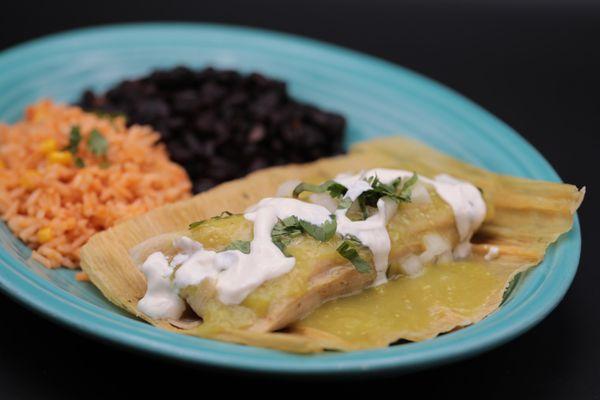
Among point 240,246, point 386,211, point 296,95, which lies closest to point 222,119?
point 296,95

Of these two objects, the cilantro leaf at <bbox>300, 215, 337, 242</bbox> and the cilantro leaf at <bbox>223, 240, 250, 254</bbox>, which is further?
the cilantro leaf at <bbox>300, 215, 337, 242</bbox>

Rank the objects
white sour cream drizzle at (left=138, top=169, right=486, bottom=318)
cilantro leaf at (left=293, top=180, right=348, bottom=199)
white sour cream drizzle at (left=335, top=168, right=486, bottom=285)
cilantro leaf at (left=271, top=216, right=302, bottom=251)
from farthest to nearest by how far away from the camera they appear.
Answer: cilantro leaf at (left=293, top=180, right=348, bottom=199)
white sour cream drizzle at (left=335, top=168, right=486, bottom=285)
cilantro leaf at (left=271, top=216, right=302, bottom=251)
white sour cream drizzle at (left=138, top=169, right=486, bottom=318)

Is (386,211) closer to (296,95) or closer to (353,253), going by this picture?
(353,253)

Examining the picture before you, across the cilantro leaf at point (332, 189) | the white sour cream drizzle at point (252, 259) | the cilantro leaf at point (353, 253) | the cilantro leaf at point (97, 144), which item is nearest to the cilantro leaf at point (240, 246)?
the white sour cream drizzle at point (252, 259)

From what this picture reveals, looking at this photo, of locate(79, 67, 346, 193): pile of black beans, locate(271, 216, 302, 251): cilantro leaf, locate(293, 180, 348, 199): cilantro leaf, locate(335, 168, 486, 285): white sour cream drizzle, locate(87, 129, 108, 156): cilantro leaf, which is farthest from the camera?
locate(79, 67, 346, 193): pile of black beans

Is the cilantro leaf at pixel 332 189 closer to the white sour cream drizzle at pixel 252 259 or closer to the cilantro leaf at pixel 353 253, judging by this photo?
the white sour cream drizzle at pixel 252 259

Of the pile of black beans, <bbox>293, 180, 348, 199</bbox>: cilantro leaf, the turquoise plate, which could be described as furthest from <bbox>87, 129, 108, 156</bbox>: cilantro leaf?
<bbox>293, 180, 348, 199</bbox>: cilantro leaf

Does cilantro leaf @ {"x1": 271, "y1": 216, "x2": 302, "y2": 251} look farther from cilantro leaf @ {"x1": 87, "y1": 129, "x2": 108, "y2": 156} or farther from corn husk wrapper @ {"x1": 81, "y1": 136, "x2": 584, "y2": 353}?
cilantro leaf @ {"x1": 87, "y1": 129, "x2": 108, "y2": 156}

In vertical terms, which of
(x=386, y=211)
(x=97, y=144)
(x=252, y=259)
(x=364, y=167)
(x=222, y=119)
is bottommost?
(x=252, y=259)
